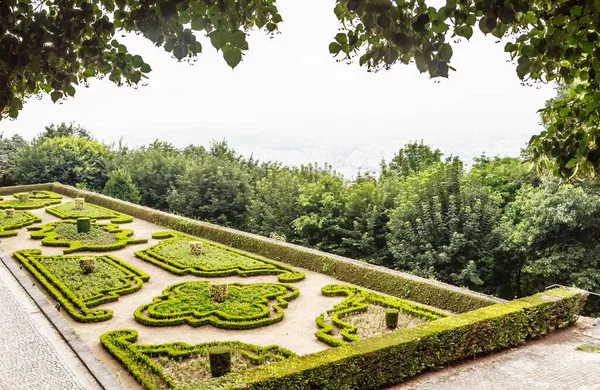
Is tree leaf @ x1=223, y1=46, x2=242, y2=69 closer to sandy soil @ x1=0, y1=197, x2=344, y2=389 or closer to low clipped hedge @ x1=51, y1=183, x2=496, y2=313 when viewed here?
sandy soil @ x1=0, y1=197, x2=344, y2=389

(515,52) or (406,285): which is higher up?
(515,52)

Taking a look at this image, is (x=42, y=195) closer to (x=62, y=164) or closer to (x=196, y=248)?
(x=62, y=164)

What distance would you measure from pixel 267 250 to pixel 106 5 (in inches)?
490

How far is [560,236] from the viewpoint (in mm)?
16344

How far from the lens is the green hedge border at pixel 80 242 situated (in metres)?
16.7

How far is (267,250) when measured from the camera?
16.0 metres

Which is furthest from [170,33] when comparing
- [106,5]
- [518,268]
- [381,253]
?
[518,268]

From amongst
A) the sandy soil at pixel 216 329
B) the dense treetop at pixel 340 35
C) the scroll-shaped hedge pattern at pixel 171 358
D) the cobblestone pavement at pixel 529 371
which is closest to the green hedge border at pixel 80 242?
the sandy soil at pixel 216 329

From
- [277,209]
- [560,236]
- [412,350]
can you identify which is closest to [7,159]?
[277,209]

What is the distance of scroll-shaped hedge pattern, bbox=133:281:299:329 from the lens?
10.5 metres

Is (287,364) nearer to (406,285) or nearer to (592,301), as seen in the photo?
(406,285)

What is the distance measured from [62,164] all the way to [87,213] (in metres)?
11.8

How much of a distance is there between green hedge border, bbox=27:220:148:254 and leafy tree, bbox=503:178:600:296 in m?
12.1

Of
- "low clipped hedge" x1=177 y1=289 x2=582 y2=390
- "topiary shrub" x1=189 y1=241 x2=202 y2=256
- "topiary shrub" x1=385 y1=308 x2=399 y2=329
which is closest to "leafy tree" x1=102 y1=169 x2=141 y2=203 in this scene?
"topiary shrub" x1=189 y1=241 x2=202 y2=256
